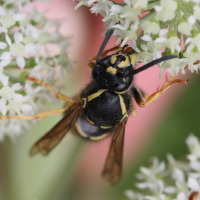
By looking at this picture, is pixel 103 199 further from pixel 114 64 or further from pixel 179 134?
pixel 114 64

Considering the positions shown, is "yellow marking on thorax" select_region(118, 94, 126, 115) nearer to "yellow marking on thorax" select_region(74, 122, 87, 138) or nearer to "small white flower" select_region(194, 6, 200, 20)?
"yellow marking on thorax" select_region(74, 122, 87, 138)

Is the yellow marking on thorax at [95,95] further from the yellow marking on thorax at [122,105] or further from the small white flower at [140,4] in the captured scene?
the small white flower at [140,4]

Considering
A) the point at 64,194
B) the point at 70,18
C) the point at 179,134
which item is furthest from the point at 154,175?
the point at 70,18

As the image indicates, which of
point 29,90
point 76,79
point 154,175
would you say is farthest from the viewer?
point 76,79

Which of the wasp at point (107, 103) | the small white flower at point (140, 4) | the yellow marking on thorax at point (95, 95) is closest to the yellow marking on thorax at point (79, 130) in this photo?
the wasp at point (107, 103)

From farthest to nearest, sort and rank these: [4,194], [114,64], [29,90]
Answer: [4,194], [29,90], [114,64]

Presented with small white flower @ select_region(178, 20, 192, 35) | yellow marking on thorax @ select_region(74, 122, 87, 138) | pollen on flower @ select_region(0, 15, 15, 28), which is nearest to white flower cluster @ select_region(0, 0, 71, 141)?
pollen on flower @ select_region(0, 15, 15, 28)

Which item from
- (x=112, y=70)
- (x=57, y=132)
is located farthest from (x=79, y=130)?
(x=112, y=70)
